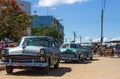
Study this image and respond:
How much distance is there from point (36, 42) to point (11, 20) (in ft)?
33.7

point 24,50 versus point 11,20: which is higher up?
point 11,20

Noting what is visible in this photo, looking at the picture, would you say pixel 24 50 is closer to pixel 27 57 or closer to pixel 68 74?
pixel 27 57

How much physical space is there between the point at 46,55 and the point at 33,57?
2.04 feet

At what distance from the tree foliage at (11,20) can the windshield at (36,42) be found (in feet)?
26.2

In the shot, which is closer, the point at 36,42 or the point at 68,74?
the point at 68,74

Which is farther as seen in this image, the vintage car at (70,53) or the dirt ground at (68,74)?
the vintage car at (70,53)

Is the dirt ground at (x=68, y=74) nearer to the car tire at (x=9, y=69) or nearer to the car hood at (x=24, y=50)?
the car tire at (x=9, y=69)

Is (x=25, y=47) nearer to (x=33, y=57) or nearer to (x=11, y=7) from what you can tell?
(x=33, y=57)

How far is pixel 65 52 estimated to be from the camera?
29125 mm

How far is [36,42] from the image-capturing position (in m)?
20.0

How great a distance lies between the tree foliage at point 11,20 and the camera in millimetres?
28356

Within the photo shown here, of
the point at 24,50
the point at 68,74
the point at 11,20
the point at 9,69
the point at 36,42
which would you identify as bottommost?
the point at 68,74

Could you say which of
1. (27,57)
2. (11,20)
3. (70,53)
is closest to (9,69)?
(27,57)

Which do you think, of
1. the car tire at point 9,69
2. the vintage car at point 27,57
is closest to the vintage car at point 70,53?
the car tire at point 9,69
